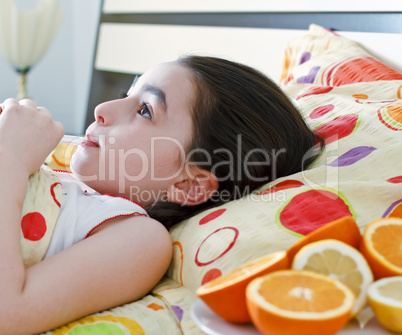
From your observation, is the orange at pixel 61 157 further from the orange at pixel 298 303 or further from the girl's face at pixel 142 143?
the orange at pixel 298 303

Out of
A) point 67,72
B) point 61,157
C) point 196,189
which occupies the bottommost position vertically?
point 67,72

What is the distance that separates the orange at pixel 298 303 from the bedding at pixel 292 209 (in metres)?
0.24

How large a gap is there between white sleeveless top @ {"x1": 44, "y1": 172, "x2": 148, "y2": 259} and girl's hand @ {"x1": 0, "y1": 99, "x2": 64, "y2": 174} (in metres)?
0.10

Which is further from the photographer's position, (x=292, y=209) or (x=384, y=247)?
(x=292, y=209)

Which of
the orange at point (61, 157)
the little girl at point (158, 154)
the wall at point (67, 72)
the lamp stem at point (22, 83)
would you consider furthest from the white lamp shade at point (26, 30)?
the little girl at point (158, 154)

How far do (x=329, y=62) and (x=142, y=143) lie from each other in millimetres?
687

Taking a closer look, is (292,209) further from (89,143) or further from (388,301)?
(89,143)

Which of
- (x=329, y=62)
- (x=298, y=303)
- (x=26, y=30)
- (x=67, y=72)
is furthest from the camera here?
(x=67, y=72)

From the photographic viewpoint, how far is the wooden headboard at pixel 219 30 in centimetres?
159

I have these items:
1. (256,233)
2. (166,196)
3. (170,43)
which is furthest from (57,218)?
(170,43)

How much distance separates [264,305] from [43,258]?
0.49 meters

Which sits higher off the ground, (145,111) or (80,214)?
(145,111)

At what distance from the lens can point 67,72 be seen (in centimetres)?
380

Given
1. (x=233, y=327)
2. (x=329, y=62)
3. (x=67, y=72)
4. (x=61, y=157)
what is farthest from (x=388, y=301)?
(x=67, y=72)
